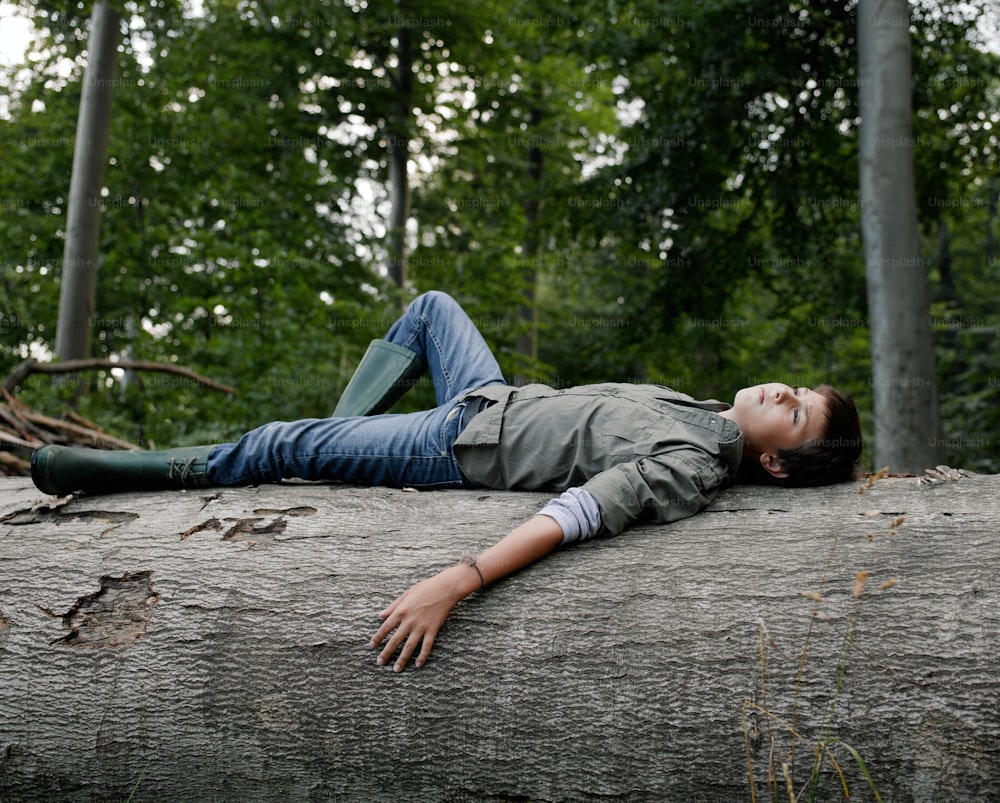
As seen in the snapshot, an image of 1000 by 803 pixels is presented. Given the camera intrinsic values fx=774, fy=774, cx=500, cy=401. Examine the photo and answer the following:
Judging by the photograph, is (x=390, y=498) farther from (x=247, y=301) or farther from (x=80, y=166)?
(x=80, y=166)

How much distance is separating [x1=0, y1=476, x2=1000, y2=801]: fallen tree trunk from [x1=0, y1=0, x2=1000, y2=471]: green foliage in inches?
185

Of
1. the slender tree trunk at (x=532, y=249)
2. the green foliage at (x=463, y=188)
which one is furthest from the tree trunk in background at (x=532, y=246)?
the green foliage at (x=463, y=188)

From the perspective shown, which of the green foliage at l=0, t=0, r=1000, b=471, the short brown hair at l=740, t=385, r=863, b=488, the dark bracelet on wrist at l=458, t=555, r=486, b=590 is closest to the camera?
the dark bracelet on wrist at l=458, t=555, r=486, b=590

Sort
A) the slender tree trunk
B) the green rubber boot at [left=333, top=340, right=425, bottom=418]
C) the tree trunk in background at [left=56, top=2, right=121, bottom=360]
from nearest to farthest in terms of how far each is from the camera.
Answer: the green rubber boot at [left=333, top=340, right=425, bottom=418] → the tree trunk in background at [left=56, top=2, right=121, bottom=360] → the slender tree trunk

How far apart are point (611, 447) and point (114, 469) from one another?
1.88 meters

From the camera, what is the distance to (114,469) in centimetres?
296

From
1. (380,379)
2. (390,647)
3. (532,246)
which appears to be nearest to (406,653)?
(390,647)

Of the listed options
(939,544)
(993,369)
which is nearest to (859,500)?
(939,544)

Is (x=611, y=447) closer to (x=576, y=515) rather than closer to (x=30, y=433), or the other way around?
(x=576, y=515)

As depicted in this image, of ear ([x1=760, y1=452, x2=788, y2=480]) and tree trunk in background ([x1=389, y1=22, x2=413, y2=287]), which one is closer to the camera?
ear ([x1=760, y1=452, x2=788, y2=480])

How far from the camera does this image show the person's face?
9.23ft

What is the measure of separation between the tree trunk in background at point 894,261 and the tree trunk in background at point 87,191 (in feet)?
25.3

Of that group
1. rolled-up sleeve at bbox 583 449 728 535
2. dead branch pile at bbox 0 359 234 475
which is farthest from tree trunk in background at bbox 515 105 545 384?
rolled-up sleeve at bbox 583 449 728 535

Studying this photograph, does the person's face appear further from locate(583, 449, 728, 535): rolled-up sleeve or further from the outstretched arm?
the outstretched arm
